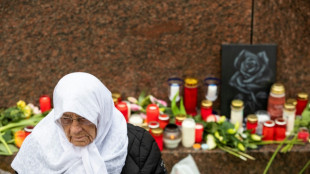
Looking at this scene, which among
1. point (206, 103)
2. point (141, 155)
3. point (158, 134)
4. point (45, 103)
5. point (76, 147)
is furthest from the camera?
point (45, 103)

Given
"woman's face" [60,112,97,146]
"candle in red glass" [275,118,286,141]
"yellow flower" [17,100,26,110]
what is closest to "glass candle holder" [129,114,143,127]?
"yellow flower" [17,100,26,110]

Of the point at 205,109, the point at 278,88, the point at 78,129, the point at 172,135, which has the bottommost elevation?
the point at 172,135

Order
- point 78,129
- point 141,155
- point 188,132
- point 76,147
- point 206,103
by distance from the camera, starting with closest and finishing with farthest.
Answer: point 78,129 < point 76,147 < point 141,155 < point 188,132 < point 206,103

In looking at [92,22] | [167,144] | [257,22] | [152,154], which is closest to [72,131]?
[152,154]

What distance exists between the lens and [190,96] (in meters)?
3.82

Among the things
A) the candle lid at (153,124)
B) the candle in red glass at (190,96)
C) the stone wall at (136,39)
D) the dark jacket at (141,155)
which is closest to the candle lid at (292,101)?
the stone wall at (136,39)

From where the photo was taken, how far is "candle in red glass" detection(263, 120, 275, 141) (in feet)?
11.6

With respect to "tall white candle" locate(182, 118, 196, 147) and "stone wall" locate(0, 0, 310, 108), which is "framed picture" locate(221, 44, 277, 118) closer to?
"stone wall" locate(0, 0, 310, 108)

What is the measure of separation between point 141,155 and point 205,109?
1.40 meters

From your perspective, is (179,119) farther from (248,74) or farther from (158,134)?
(248,74)

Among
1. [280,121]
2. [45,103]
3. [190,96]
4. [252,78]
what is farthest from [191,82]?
[45,103]

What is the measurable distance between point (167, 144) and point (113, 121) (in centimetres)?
125

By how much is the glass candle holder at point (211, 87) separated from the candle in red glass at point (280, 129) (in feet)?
1.77

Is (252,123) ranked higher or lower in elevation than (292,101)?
lower
